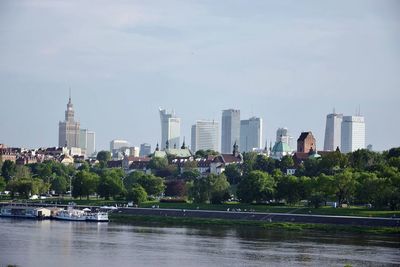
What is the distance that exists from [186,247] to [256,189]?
3870 cm

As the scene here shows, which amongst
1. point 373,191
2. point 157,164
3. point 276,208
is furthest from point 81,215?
point 157,164

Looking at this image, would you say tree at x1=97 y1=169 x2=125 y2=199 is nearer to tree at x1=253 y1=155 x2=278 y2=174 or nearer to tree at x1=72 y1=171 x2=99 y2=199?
tree at x1=72 y1=171 x2=99 y2=199

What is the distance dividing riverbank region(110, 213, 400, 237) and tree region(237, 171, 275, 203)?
11.1 metres

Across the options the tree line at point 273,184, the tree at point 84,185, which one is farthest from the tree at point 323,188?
the tree at point 84,185

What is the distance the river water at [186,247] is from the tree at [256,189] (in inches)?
723

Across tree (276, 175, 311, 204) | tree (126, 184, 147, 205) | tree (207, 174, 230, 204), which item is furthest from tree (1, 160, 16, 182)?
tree (276, 175, 311, 204)

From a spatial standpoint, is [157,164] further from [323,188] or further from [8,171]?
[323,188]

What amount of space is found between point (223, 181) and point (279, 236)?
34435 millimetres

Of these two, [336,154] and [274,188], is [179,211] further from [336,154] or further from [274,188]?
[336,154]

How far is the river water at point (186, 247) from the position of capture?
2336 inches

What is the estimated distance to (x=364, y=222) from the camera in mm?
85688

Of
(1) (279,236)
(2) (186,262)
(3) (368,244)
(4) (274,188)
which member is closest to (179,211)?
(4) (274,188)

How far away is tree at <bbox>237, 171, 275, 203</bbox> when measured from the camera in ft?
346

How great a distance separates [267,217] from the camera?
93.2 m
